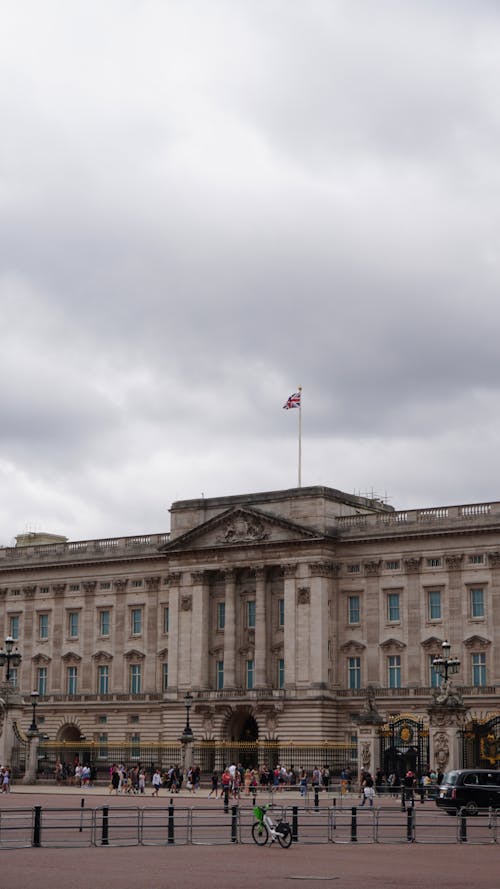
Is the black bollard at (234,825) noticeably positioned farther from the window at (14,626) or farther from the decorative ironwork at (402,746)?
the window at (14,626)

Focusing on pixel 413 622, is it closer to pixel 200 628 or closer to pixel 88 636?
pixel 200 628

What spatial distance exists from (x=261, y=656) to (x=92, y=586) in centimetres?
1835

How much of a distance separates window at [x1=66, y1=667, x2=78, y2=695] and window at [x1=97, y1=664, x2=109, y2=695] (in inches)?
85.2

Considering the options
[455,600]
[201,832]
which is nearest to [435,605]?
[455,600]

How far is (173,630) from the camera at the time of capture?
333 feet

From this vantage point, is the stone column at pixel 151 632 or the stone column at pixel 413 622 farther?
the stone column at pixel 151 632

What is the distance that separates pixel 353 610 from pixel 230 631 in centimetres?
905

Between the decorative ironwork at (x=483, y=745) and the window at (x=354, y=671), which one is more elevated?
the window at (x=354, y=671)

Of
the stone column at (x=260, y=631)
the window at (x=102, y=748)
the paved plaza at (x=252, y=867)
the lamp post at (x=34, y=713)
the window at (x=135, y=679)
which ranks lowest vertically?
the paved plaza at (x=252, y=867)

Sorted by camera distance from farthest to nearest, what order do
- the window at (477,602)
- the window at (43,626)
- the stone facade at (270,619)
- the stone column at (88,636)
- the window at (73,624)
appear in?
the window at (43,626)
the window at (73,624)
the stone column at (88,636)
the stone facade at (270,619)
the window at (477,602)

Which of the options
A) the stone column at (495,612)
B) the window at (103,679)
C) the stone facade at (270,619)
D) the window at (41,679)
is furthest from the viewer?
the window at (41,679)

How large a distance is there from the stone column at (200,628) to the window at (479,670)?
20.0 metres

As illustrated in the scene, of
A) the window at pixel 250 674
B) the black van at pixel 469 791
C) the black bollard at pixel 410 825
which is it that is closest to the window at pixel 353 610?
the window at pixel 250 674

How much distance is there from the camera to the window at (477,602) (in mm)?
90438
